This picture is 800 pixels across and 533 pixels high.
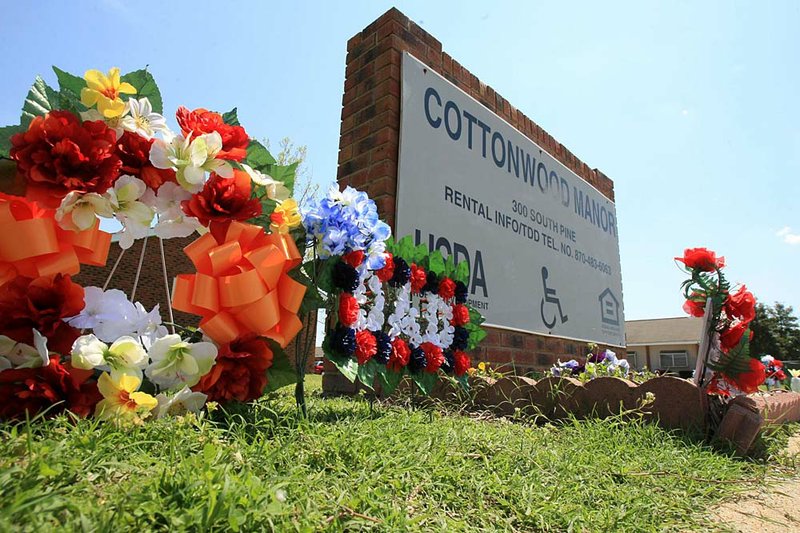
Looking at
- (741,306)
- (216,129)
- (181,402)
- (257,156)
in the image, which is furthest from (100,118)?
(741,306)

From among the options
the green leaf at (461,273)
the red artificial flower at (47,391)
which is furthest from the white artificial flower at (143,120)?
the green leaf at (461,273)

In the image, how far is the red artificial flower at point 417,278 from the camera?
2150 millimetres

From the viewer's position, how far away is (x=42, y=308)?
1109 millimetres

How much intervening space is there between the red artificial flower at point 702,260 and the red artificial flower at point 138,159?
2580 millimetres

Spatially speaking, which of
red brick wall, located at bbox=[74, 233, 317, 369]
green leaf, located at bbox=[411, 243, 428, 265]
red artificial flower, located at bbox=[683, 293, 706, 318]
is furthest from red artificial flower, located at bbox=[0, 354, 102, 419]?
red brick wall, located at bbox=[74, 233, 317, 369]

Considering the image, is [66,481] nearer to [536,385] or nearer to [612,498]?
[612,498]

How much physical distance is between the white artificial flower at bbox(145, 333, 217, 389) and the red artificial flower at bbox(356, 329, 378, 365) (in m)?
0.59

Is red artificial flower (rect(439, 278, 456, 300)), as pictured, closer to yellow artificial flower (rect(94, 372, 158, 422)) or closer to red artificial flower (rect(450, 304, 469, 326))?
red artificial flower (rect(450, 304, 469, 326))

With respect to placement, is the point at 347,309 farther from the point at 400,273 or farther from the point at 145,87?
the point at 145,87

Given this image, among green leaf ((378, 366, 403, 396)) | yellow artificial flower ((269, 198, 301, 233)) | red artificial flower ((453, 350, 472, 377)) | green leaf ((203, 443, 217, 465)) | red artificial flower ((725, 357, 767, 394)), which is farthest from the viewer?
red artificial flower ((453, 350, 472, 377))

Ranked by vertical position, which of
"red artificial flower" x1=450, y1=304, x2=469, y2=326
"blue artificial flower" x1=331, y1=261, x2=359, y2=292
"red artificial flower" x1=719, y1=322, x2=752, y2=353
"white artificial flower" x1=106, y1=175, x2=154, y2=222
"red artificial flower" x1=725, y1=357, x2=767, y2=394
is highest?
"white artificial flower" x1=106, y1=175, x2=154, y2=222

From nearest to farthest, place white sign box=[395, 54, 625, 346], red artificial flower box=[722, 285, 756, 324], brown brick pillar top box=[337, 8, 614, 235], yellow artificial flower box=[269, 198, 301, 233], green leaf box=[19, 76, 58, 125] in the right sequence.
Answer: green leaf box=[19, 76, 58, 125] < yellow artificial flower box=[269, 198, 301, 233] < red artificial flower box=[722, 285, 756, 324] < brown brick pillar top box=[337, 8, 614, 235] < white sign box=[395, 54, 625, 346]

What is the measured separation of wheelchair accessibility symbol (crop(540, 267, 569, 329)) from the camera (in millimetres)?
4057

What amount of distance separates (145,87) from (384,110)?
5.72 ft
